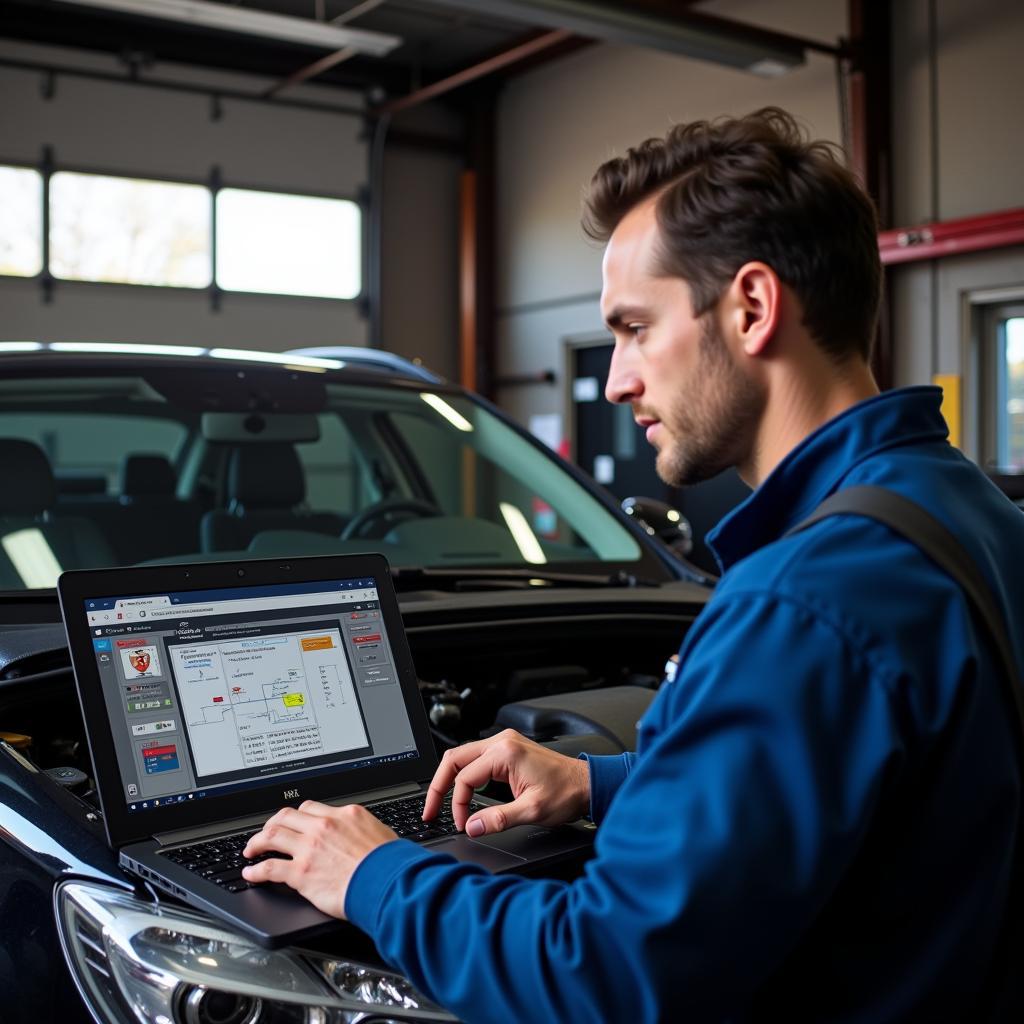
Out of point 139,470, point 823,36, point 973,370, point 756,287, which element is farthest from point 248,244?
point 756,287

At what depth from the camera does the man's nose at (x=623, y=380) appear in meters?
1.21

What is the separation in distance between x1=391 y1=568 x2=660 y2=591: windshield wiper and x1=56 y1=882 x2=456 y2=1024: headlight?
937 millimetres

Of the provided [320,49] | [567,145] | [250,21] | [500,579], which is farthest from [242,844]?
[320,49]

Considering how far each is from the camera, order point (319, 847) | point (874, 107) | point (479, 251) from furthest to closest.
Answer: point (479, 251) < point (874, 107) < point (319, 847)

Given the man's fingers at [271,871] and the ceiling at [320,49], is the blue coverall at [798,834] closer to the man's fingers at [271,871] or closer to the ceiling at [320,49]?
the man's fingers at [271,871]

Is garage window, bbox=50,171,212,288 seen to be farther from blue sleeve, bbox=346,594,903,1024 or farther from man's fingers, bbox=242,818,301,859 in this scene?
blue sleeve, bbox=346,594,903,1024

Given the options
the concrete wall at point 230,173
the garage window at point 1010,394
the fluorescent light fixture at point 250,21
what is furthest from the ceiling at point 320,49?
the garage window at point 1010,394

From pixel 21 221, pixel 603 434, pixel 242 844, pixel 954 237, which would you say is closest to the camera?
pixel 242 844

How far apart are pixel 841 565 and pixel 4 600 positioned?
4.63ft

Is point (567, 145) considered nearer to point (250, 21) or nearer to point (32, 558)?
point (250, 21)

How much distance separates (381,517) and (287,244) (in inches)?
349

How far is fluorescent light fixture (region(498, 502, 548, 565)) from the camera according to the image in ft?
8.68

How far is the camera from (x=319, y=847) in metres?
1.20

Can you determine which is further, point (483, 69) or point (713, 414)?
point (483, 69)
